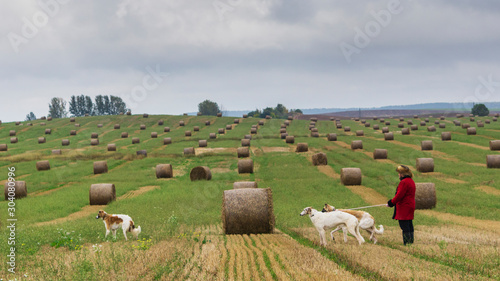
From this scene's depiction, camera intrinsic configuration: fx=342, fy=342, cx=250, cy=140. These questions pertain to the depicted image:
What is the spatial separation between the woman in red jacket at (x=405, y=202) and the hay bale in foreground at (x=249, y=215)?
471cm

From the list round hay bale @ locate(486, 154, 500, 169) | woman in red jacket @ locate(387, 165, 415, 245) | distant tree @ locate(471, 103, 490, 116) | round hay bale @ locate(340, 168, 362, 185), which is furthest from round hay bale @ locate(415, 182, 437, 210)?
distant tree @ locate(471, 103, 490, 116)

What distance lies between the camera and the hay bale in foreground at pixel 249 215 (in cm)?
1369

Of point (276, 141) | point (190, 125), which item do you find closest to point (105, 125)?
point (190, 125)

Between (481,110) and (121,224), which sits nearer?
(121,224)

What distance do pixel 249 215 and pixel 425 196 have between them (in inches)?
455

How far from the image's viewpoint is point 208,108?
162875mm

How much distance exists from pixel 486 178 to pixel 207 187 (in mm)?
21326

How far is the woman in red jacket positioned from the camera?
36.1 ft

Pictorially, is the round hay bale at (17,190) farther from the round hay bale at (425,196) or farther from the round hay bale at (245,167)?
the round hay bale at (425,196)

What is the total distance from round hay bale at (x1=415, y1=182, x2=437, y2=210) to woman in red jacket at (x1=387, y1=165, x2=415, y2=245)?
934 cm

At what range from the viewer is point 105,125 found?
3243 inches

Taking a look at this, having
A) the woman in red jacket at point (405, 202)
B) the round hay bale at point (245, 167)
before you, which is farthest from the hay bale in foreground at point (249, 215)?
the round hay bale at point (245, 167)

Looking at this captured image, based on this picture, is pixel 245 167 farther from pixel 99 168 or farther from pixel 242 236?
pixel 242 236

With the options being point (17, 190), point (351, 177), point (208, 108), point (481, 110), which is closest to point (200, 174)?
point (351, 177)
